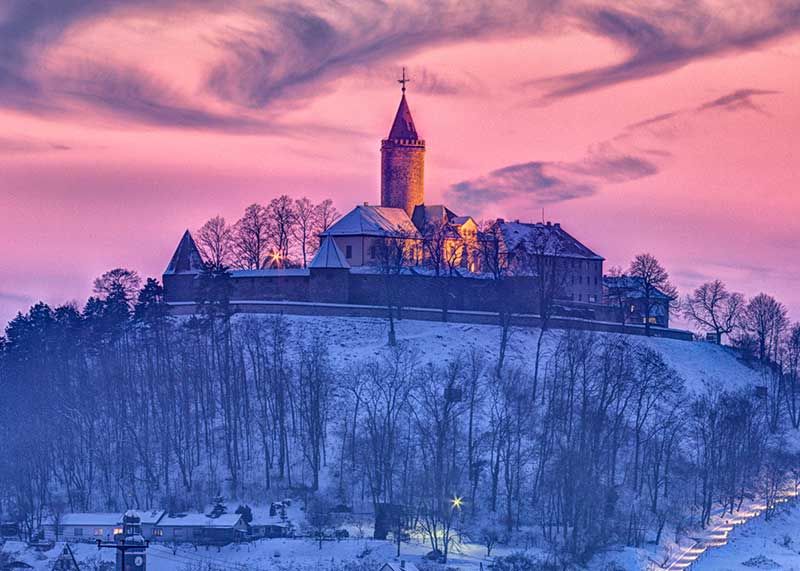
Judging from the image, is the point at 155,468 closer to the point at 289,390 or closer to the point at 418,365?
the point at 289,390

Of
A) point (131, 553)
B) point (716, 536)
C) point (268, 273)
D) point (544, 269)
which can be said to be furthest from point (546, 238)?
point (131, 553)

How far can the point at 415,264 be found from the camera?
114 metres

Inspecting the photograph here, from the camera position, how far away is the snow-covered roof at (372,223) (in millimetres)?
115312

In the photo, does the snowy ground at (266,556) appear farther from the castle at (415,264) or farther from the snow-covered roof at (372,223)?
the snow-covered roof at (372,223)

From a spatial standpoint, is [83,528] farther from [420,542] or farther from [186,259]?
[186,259]

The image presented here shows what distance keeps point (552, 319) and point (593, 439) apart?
791 inches

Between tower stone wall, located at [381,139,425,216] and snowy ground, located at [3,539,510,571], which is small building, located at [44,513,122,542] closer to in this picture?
snowy ground, located at [3,539,510,571]

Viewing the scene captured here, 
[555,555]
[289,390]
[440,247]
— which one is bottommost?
[555,555]

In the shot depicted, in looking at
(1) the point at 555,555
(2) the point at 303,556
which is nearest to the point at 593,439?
(1) the point at 555,555

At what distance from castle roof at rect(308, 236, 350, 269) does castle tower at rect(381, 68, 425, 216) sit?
13069 mm

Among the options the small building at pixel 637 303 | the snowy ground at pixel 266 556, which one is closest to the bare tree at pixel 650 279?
the small building at pixel 637 303

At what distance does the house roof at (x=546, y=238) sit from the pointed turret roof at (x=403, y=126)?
8792 millimetres

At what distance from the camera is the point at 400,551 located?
75.4 metres

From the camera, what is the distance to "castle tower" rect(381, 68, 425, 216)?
120750mm
